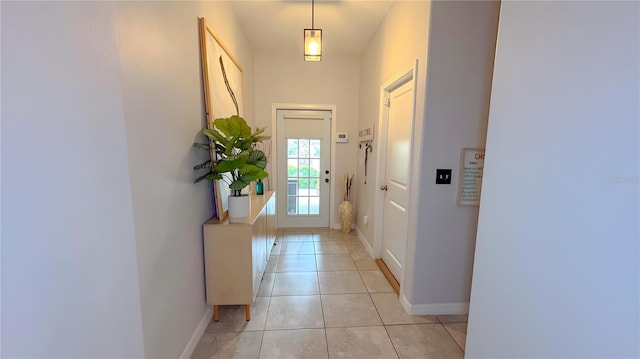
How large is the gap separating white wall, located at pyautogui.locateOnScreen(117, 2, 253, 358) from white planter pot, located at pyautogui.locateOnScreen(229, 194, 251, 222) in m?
0.19

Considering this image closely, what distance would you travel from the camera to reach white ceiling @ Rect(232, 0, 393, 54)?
7.97 feet

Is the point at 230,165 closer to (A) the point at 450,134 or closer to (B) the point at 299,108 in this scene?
(A) the point at 450,134

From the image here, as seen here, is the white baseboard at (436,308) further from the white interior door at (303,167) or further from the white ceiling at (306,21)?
the white ceiling at (306,21)

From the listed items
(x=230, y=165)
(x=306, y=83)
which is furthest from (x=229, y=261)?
(x=306, y=83)

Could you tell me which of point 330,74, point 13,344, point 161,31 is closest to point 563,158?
point 13,344

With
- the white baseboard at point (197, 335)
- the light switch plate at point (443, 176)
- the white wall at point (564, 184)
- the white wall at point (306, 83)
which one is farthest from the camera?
the white wall at point (306, 83)

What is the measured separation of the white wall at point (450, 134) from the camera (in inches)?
66.3

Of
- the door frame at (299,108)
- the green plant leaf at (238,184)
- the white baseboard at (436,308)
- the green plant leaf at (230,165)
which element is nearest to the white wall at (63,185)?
the green plant leaf at (230,165)

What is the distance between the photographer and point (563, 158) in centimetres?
73

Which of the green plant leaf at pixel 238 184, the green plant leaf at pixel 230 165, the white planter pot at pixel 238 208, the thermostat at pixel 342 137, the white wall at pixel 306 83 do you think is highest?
the white wall at pixel 306 83

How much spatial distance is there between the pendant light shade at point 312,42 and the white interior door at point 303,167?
137 centimetres

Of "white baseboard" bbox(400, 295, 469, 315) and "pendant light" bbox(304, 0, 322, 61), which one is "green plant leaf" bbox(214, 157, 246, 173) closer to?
"pendant light" bbox(304, 0, 322, 61)

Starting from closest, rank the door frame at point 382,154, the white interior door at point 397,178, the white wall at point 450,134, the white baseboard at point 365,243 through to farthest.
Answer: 1. the white wall at point 450,134
2. the door frame at point 382,154
3. the white interior door at point 397,178
4. the white baseboard at point 365,243

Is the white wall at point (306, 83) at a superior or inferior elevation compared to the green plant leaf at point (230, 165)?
superior
